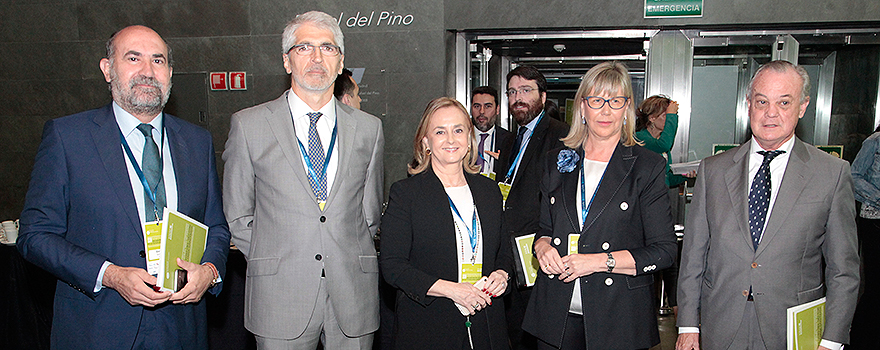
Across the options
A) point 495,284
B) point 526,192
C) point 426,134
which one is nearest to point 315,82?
point 426,134

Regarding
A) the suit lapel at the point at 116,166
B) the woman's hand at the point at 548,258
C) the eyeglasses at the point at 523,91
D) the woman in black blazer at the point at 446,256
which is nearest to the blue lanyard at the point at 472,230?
the woman in black blazer at the point at 446,256

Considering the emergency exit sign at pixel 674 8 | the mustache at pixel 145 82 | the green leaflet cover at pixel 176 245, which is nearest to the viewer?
the green leaflet cover at pixel 176 245

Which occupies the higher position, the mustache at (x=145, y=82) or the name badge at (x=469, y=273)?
the mustache at (x=145, y=82)

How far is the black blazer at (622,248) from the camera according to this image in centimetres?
210

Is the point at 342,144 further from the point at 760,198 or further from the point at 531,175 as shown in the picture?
the point at 760,198

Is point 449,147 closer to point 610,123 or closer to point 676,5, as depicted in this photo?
point 610,123

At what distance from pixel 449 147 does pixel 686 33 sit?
4.62 meters

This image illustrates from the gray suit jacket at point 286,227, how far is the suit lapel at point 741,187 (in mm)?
1494

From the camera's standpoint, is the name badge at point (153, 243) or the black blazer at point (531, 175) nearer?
the name badge at point (153, 243)

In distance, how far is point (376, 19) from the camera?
19.7 ft

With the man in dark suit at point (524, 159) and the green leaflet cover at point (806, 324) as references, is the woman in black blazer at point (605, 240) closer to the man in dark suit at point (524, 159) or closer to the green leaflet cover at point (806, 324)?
the green leaflet cover at point (806, 324)

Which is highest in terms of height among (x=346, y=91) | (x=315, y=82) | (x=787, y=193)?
(x=346, y=91)

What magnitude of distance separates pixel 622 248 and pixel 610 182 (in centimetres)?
27

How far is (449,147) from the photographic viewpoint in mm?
2221
